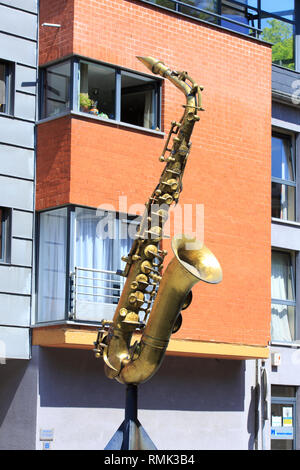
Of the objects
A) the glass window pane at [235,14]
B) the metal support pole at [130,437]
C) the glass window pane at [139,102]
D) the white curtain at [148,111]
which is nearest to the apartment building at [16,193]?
the glass window pane at [139,102]

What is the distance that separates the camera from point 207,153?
21328 millimetres

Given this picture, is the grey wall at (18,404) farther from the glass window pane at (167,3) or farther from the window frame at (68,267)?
the glass window pane at (167,3)

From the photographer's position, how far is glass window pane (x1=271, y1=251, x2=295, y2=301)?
77.7 ft

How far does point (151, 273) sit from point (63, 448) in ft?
20.0

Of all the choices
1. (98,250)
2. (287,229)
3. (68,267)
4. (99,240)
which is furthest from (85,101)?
(287,229)

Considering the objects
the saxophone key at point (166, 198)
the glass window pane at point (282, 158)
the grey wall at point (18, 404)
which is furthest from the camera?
the glass window pane at point (282, 158)

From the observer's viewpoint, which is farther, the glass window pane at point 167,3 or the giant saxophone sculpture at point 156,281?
the glass window pane at point 167,3

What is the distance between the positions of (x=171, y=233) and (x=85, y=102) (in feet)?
10.4

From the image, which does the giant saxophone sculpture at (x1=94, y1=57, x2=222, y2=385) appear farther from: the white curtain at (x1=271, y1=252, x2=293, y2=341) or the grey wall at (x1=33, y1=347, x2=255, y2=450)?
the white curtain at (x1=271, y1=252, x2=293, y2=341)

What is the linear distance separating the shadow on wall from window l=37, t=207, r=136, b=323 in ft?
2.99

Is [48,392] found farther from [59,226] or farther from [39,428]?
[59,226]

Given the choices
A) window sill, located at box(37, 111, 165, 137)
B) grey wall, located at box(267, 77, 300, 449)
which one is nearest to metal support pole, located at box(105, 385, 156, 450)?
window sill, located at box(37, 111, 165, 137)

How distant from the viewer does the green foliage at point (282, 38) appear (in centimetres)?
2583

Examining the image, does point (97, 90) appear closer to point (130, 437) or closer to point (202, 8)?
point (202, 8)
